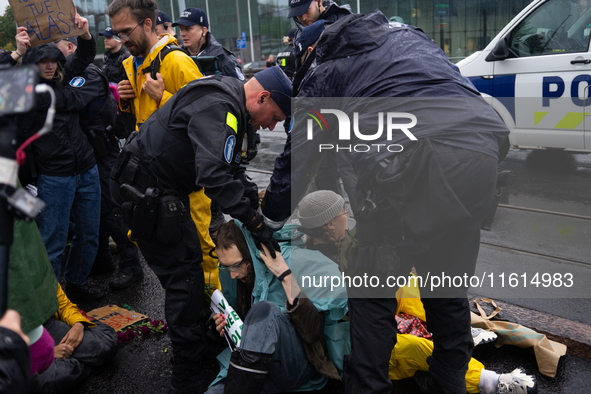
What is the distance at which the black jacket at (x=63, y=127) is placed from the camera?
3.17 metres

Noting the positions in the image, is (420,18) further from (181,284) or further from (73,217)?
(181,284)

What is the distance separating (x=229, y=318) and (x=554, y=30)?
513 centimetres

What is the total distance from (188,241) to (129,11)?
1.58 meters

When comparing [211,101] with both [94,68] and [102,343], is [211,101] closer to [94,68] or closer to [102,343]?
[102,343]

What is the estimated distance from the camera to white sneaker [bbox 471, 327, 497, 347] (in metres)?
2.55

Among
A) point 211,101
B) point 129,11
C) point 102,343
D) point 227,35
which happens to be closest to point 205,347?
point 102,343

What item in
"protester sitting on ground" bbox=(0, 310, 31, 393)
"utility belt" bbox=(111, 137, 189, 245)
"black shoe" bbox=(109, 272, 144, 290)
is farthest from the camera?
"black shoe" bbox=(109, 272, 144, 290)

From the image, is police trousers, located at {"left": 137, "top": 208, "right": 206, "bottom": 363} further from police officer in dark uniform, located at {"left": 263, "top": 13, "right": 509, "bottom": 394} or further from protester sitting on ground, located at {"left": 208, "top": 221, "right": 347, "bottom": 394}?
police officer in dark uniform, located at {"left": 263, "top": 13, "right": 509, "bottom": 394}

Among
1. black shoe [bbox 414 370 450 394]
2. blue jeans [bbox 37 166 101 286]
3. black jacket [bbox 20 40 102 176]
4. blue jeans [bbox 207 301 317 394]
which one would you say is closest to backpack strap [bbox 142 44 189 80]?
black jacket [bbox 20 40 102 176]

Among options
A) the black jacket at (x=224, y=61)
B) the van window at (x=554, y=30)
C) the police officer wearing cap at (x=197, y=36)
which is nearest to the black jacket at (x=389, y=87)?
the black jacket at (x=224, y=61)

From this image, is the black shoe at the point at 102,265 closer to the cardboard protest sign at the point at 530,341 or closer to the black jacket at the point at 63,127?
the black jacket at the point at 63,127

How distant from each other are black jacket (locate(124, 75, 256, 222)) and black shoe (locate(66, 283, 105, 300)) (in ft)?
5.03

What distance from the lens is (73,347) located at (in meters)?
2.64

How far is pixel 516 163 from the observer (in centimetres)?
649
